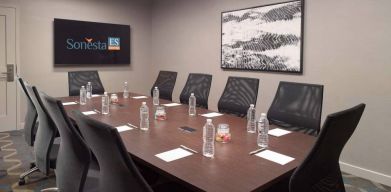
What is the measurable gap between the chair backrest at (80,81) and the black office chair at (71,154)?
263 cm

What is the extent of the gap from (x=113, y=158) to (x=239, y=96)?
2445 mm

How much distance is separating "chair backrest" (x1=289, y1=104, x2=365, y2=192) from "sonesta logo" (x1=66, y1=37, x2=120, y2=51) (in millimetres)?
4843

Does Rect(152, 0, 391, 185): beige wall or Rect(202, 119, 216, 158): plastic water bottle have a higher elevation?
Rect(152, 0, 391, 185): beige wall

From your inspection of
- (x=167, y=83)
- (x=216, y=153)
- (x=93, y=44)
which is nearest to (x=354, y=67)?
(x=216, y=153)

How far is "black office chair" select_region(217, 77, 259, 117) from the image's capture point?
338cm

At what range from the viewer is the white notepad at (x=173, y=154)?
5.49 ft

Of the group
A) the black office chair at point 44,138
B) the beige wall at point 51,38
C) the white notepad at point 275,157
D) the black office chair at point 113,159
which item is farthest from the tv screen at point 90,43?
the white notepad at point 275,157

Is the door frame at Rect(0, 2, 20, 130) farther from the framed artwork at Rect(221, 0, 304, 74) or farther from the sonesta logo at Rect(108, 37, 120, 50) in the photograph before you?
the framed artwork at Rect(221, 0, 304, 74)

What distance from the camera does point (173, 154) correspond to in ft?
5.72

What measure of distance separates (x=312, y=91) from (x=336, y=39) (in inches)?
42.0

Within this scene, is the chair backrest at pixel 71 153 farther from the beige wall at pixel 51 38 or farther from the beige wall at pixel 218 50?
the beige wall at pixel 51 38

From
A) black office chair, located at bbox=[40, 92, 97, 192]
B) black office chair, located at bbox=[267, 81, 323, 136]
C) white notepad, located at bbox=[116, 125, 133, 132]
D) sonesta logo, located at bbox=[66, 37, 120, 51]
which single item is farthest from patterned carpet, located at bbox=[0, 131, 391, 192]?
sonesta logo, located at bbox=[66, 37, 120, 51]

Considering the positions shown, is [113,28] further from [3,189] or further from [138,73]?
[3,189]

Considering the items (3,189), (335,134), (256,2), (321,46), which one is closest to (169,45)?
(256,2)
